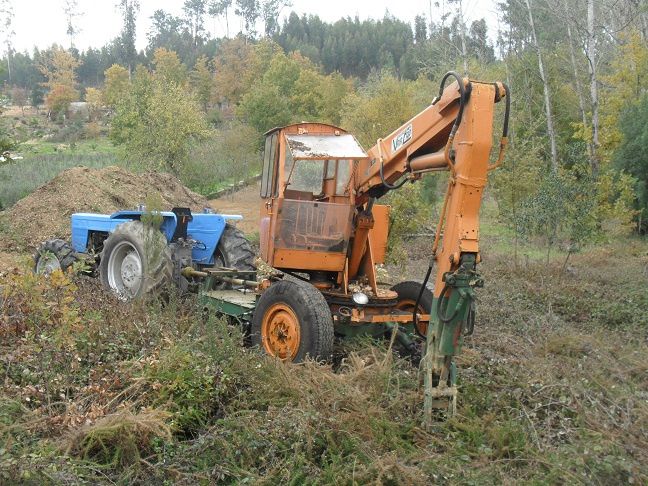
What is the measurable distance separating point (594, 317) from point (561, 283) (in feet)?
9.14

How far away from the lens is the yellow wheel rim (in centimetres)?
734

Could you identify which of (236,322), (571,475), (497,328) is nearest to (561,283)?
(497,328)

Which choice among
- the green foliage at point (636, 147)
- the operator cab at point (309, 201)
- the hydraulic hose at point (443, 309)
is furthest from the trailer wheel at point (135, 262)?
the green foliage at point (636, 147)

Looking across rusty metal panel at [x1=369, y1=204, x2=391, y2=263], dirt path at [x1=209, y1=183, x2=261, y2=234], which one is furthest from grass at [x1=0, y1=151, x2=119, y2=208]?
rusty metal panel at [x1=369, y1=204, x2=391, y2=263]

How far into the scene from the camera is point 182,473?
4852 mm

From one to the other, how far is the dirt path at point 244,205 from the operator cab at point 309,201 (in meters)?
13.4

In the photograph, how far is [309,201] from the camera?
7.89 metres

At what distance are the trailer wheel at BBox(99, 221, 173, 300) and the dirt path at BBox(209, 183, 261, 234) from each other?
11.5 m

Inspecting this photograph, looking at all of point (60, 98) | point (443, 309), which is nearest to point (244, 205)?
point (443, 309)

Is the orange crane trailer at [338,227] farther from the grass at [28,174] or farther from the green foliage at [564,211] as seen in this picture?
the grass at [28,174]

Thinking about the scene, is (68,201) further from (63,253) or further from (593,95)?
(593,95)

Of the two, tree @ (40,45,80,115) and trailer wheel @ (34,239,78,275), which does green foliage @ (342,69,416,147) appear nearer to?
trailer wheel @ (34,239,78,275)

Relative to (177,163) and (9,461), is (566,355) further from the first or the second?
(177,163)

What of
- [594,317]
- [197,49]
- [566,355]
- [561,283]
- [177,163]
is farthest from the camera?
[197,49]
